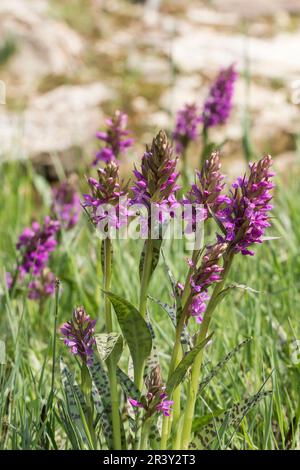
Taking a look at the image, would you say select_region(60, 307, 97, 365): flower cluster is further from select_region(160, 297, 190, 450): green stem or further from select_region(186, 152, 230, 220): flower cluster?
select_region(186, 152, 230, 220): flower cluster

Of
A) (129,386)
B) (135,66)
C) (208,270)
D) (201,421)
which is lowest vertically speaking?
(201,421)

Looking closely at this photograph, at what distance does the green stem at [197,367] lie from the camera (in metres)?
1.38

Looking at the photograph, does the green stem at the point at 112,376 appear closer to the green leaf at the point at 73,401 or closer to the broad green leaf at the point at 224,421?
the green leaf at the point at 73,401

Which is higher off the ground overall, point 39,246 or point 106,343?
point 39,246

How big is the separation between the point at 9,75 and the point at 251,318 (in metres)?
4.63

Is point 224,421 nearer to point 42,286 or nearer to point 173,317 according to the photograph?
point 173,317

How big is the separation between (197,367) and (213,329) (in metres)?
0.75

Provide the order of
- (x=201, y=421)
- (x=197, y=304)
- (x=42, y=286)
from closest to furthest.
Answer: (x=197, y=304) < (x=201, y=421) < (x=42, y=286)

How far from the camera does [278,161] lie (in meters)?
4.50

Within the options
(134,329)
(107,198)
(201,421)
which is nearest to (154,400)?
(134,329)

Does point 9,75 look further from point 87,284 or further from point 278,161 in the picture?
point 87,284

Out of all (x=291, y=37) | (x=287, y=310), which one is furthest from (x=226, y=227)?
(x=291, y=37)

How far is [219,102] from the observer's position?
2.85 m

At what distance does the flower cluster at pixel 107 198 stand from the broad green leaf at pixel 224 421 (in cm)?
40
